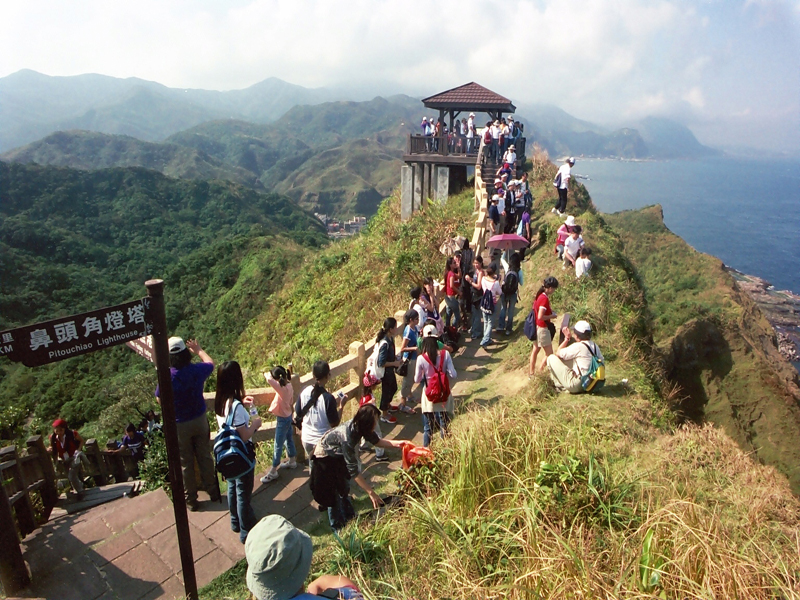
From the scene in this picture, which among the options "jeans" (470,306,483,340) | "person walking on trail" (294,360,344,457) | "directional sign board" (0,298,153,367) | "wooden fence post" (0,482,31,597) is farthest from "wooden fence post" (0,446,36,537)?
"jeans" (470,306,483,340)

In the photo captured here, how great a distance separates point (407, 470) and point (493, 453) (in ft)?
2.54

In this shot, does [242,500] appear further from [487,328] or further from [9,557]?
[487,328]

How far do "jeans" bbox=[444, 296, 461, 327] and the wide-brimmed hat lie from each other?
6.48 m

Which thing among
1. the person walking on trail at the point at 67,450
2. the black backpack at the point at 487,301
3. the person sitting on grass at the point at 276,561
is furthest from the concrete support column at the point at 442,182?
the person sitting on grass at the point at 276,561

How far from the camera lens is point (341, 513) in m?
4.47

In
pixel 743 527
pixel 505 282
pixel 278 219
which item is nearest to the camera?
pixel 743 527

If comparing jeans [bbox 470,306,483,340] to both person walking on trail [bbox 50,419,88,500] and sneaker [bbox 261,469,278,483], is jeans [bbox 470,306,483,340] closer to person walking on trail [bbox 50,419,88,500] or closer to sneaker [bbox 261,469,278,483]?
sneaker [bbox 261,469,278,483]

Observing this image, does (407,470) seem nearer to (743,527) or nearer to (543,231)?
(743,527)

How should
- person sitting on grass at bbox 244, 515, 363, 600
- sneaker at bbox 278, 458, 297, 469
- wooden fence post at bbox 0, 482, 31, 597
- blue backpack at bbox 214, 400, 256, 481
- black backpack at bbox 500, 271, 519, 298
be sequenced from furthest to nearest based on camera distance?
black backpack at bbox 500, 271, 519, 298, sneaker at bbox 278, 458, 297, 469, blue backpack at bbox 214, 400, 256, 481, wooden fence post at bbox 0, 482, 31, 597, person sitting on grass at bbox 244, 515, 363, 600

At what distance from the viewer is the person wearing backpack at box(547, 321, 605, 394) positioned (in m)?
6.31

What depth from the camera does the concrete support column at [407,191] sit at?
20.4 metres

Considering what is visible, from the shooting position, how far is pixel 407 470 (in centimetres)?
454

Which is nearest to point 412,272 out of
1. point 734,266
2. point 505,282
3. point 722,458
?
point 505,282

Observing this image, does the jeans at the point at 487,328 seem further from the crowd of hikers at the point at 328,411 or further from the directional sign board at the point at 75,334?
the directional sign board at the point at 75,334
